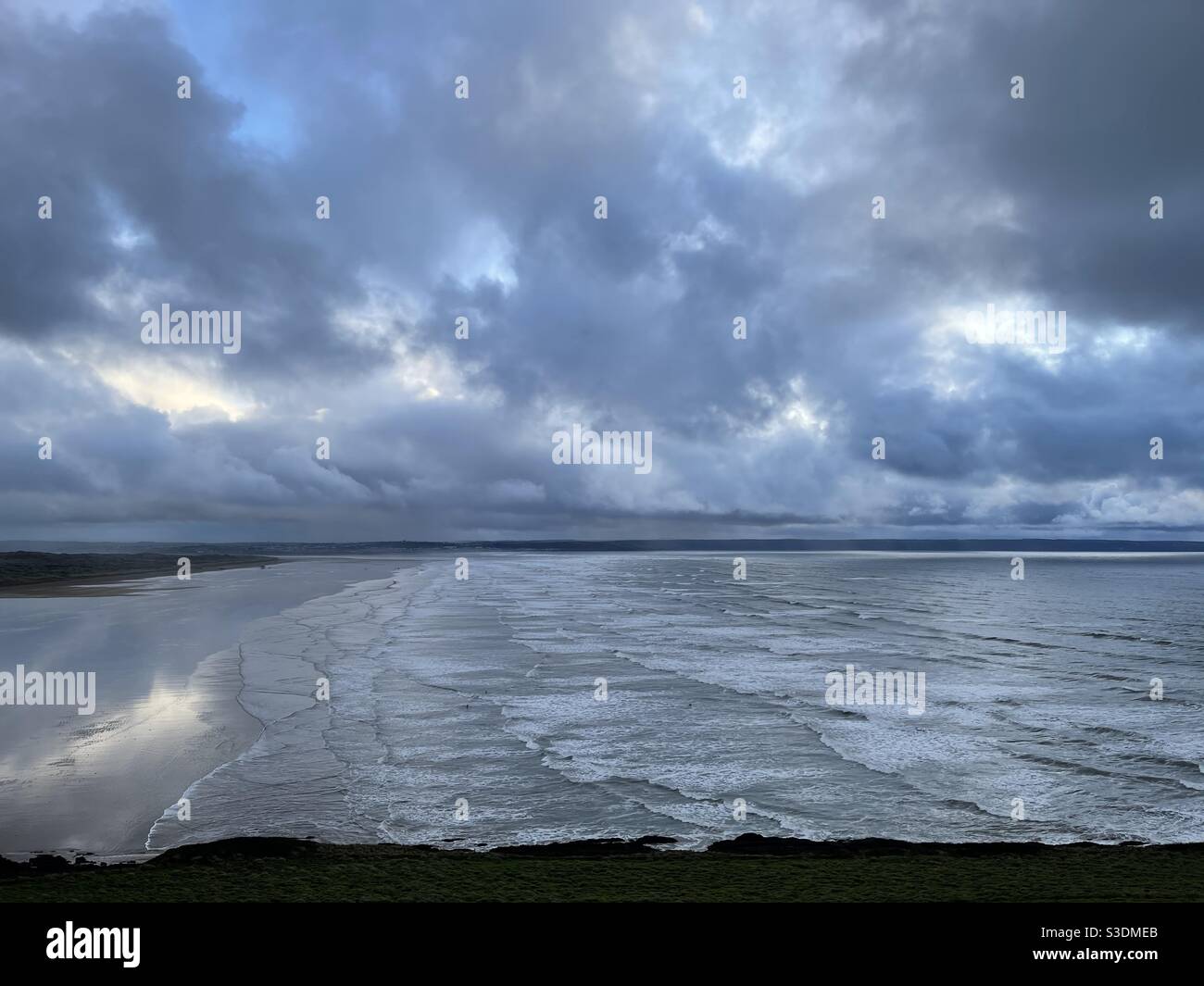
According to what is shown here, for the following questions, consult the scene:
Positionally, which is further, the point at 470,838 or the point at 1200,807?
the point at 1200,807

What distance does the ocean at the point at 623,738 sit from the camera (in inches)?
406

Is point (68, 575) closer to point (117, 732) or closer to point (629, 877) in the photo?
point (117, 732)

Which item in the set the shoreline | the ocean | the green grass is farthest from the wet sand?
the shoreline

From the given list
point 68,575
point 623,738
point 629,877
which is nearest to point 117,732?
point 623,738

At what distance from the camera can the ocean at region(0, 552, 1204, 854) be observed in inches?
406

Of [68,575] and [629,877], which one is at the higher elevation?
[68,575]

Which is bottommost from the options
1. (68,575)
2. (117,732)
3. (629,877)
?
(117,732)

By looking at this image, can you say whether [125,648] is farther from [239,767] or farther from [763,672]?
[763,672]

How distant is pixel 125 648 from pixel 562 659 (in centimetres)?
1473

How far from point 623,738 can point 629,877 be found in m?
7.71

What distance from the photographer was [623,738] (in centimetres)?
1511

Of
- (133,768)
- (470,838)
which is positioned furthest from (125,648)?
(470,838)

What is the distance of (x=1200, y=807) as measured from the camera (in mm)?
11203
